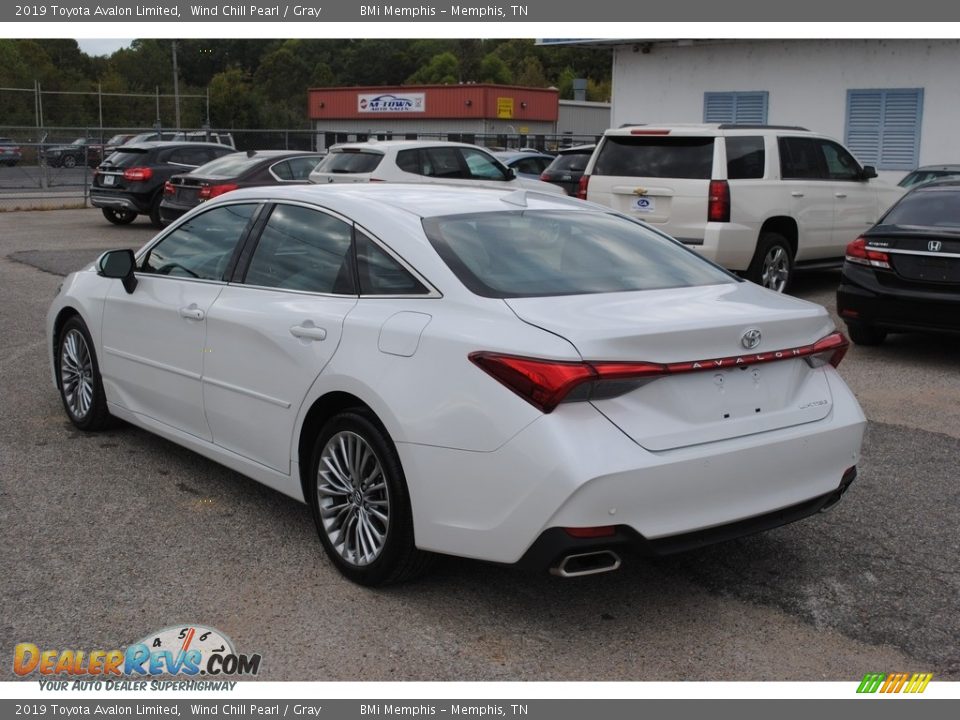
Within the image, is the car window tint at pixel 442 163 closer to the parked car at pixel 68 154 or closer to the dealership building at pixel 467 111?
the parked car at pixel 68 154

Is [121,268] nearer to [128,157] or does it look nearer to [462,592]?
[462,592]

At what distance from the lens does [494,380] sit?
381 cm

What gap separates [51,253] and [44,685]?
13662 millimetres

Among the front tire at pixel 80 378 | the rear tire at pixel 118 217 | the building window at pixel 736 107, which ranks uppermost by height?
Answer: the building window at pixel 736 107

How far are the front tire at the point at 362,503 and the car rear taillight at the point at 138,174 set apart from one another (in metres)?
16.6

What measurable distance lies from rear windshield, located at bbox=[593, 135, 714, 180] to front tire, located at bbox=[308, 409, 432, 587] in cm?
767

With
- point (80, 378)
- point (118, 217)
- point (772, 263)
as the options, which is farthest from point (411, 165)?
point (80, 378)

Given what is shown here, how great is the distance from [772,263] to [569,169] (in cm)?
708

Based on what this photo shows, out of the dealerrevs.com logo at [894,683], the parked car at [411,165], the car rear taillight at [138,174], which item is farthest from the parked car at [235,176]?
the dealerrevs.com logo at [894,683]

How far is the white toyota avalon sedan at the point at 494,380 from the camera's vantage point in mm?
3744

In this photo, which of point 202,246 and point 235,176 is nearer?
point 202,246

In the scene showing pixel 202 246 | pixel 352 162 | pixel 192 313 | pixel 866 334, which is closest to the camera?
pixel 192 313

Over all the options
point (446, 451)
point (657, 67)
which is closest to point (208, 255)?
point (446, 451)

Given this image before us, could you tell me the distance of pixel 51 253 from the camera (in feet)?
53.2
